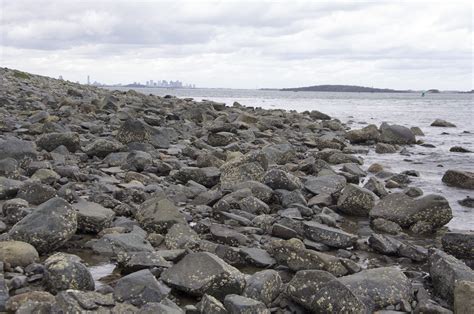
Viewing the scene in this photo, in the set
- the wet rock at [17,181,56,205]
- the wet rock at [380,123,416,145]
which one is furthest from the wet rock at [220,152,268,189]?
the wet rock at [380,123,416,145]

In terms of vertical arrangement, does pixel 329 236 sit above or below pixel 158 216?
below

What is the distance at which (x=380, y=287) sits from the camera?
5191 millimetres

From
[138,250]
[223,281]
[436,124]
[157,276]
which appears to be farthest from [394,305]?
[436,124]

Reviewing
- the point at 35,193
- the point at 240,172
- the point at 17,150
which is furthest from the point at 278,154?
the point at 35,193

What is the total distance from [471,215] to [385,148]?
1016 cm

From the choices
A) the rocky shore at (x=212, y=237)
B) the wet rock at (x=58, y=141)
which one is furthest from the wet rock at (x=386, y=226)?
the wet rock at (x=58, y=141)

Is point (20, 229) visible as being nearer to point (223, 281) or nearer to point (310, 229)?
point (223, 281)

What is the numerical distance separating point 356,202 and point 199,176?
3280 mm

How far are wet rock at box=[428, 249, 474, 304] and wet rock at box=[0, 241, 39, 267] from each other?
4386mm

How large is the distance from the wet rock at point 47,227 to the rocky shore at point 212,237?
0.01 metres

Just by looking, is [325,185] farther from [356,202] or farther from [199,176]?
[199,176]

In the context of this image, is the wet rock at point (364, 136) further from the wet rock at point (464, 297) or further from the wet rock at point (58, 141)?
the wet rock at point (464, 297)

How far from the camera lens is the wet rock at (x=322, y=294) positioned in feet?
15.1

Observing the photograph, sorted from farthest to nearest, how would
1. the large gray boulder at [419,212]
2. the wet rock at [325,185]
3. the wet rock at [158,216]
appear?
the wet rock at [325,185]
the large gray boulder at [419,212]
the wet rock at [158,216]
